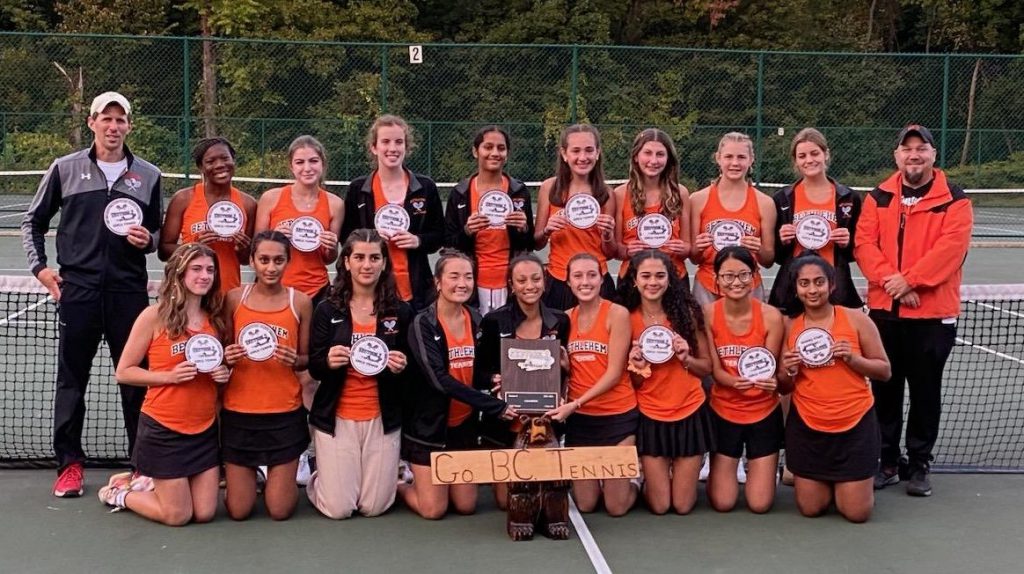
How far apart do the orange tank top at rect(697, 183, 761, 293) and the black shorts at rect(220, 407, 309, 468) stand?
7.58ft

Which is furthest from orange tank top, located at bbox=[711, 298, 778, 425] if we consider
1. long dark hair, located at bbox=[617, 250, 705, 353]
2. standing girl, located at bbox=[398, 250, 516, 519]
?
standing girl, located at bbox=[398, 250, 516, 519]

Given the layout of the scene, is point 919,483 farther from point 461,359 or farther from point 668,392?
point 461,359

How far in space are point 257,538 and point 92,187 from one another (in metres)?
1.98

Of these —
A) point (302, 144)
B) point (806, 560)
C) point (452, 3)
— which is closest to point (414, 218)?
point (302, 144)

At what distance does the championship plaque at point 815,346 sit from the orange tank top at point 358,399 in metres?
2.03

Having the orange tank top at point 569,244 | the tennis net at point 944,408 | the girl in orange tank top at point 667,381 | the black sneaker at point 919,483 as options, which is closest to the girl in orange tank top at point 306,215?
the tennis net at point 944,408

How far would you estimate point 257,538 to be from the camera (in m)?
5.48

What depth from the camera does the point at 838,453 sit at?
19.1 ft

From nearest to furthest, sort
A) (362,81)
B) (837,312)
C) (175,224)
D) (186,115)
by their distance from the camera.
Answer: (837,312) → (175,224) → (186,115) → (362,81)

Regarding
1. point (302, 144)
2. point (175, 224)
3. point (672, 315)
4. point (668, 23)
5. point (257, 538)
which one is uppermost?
point (668, 23)

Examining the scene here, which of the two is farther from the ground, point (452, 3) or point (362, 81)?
point (452, 3)

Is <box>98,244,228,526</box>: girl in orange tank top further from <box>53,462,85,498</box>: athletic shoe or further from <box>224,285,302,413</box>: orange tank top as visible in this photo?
<box>53,462,85,498</box>: athletic shoe

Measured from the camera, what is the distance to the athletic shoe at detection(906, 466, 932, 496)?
623cm

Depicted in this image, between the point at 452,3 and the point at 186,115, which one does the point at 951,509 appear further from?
the point at 452,3
